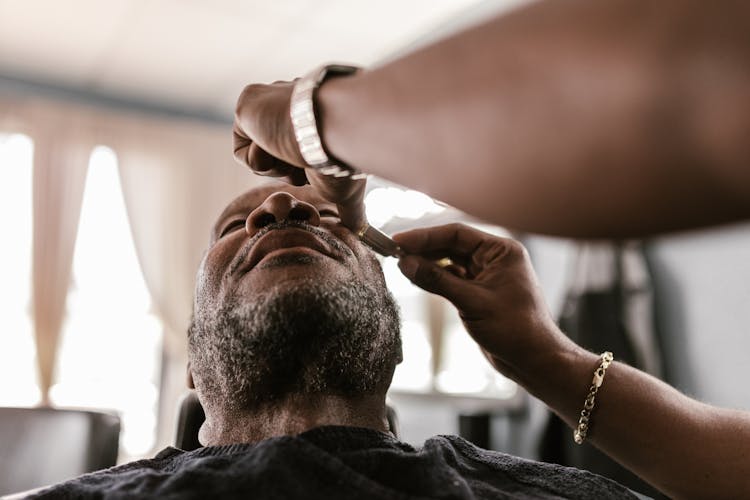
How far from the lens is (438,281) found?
1.23 meters

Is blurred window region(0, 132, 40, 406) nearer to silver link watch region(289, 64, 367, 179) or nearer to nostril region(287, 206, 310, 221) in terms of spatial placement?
nostril region(287, 206, 310, 221)

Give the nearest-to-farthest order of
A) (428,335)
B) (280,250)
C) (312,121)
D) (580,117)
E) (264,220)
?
(580,117)
(312,121)
(280,250)
(264,220)
(428,335)

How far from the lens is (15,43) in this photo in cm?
375

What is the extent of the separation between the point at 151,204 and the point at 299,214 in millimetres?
3486

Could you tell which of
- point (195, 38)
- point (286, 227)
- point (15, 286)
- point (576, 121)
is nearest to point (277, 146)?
point (576, 121)

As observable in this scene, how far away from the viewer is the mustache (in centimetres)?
135

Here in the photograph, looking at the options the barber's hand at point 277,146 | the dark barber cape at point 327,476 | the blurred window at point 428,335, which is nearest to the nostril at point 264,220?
the barber's hand at point 277,146

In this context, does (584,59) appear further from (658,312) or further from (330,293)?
(658,312)

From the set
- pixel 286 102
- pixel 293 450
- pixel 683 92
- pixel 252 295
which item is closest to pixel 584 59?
pixel 683 92

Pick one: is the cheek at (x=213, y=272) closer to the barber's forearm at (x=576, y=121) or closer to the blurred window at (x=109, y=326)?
the barber's forearm at (x=576, y=121)

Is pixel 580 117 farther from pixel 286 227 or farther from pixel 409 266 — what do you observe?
pixel 286 227

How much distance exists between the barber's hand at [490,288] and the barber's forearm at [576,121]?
0.55 m

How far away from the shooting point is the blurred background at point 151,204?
3.39 m

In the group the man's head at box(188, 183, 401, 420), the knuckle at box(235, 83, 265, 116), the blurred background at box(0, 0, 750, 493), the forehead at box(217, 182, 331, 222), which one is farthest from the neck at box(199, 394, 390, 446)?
the blurred background at box(0, 0, 750, 493)
